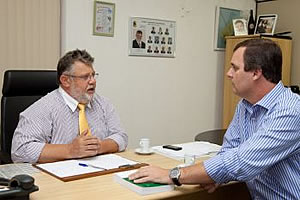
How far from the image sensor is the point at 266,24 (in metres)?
4.11

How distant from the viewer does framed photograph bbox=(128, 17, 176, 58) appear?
371 centimetres

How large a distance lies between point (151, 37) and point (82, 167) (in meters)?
2.37

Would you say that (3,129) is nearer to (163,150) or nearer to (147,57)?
(163,150)

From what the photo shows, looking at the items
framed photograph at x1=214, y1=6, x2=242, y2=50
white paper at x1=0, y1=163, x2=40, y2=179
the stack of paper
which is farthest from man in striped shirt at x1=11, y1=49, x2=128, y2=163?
framed photograph at x1=214, y1=6, x2=242, y2=50

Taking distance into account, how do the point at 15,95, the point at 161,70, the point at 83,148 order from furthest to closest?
1. the point at 161,70
2. the point at 15,95
3. the point at 83,148

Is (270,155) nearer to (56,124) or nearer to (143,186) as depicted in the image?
(143,186)

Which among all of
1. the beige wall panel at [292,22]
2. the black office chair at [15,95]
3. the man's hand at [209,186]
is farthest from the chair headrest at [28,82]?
the beige wall panel at [292,22]

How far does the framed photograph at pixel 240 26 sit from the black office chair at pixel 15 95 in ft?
8.07

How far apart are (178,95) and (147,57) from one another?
0.59m

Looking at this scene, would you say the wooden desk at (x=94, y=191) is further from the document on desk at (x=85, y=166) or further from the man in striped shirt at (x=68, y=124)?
the man in striped shirt at (x=68, y=124)

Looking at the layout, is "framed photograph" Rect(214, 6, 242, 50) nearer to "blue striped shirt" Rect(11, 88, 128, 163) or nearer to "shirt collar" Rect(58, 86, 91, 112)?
"blue striped shirt" Rect(11, 88, 128, 163)

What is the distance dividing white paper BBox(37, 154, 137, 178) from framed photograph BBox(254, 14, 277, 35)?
2.77m

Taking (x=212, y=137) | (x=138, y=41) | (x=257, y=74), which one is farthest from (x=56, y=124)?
(x=138, y=41)

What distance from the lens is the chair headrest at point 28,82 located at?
2.35 metres
